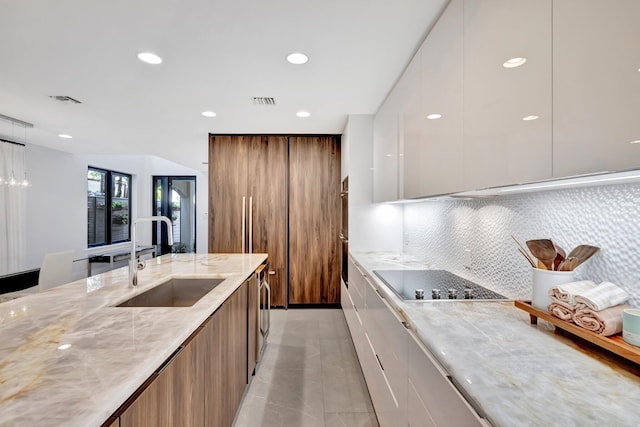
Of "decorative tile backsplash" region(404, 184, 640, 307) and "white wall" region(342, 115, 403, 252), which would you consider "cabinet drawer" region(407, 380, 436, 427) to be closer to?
"decorative tile backsplash" region(404, 184, 640, 307)

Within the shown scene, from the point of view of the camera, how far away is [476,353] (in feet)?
2.98

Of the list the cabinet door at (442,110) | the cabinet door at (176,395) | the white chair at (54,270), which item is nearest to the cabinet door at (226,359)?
the cabinet door at (176,395)

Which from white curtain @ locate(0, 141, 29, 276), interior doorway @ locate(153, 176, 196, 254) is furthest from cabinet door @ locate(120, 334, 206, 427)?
interior doorway @ locate(153, 176, 196, 254)

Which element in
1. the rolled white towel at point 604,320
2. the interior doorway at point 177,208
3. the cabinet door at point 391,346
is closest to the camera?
the rolled white towel at point 604,320

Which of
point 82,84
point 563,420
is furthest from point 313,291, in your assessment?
point 563,420

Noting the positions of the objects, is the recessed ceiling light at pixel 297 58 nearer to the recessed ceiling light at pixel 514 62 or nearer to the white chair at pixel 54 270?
the recessed ceiling light at pixel 514 62

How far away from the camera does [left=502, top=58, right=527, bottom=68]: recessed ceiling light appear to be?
3.25ft

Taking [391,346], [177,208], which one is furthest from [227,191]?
[177,208]

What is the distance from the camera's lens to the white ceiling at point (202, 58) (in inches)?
68.5

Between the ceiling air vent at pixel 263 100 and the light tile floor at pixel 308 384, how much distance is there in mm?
2533

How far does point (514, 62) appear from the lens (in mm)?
1028

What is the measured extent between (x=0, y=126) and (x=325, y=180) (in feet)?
14.0

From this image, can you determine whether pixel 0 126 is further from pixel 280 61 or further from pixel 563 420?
pixel 563 420

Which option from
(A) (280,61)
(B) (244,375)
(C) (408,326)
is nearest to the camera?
(C) (408,326)
